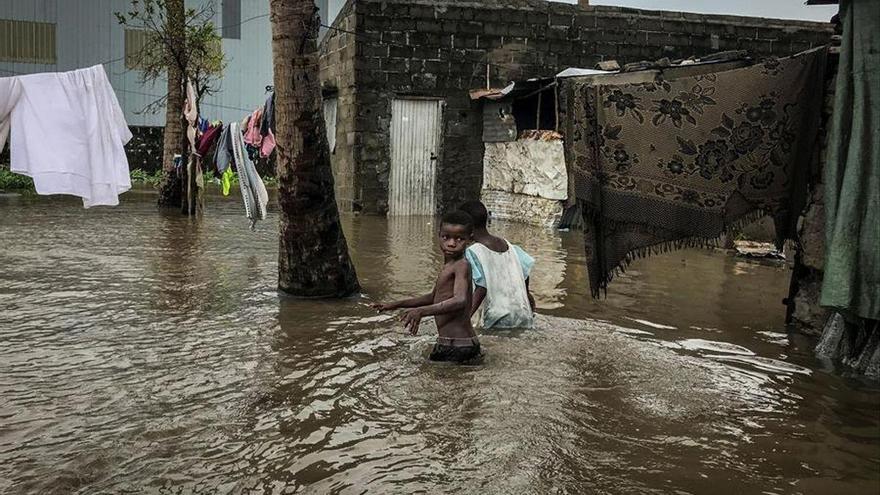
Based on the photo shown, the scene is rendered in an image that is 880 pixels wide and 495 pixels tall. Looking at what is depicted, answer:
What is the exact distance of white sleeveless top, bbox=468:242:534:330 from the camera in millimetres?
5726

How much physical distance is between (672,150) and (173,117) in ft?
39.3

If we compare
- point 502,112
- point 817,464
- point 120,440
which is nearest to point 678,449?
point 817,464

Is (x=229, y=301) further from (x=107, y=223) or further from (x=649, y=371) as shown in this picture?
(x=107, y=223)

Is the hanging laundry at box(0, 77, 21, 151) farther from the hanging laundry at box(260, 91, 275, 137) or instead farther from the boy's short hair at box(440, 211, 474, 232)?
the boy's short hair at box(440, 211, 474, 232)

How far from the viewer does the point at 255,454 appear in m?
3.42

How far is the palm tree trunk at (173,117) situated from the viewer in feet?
46.2

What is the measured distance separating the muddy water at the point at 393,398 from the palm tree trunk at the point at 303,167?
1.02ft

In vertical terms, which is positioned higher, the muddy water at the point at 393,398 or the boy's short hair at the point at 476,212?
the boy's short hair at the point at 476,212

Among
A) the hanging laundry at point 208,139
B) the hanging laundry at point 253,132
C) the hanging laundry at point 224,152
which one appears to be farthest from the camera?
the hanging laundry at point 208,139

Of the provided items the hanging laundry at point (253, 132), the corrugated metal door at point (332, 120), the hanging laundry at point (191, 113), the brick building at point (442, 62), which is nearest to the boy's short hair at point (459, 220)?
the hanging laundry at point (253, 132)

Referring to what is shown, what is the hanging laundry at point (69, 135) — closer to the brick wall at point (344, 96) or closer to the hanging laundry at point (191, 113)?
the hanging laundry at point (191, 113)

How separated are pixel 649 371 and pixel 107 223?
10353 millimetres

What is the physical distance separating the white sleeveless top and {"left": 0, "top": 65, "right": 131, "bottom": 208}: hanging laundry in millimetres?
3603

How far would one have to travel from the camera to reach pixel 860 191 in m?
4.71
